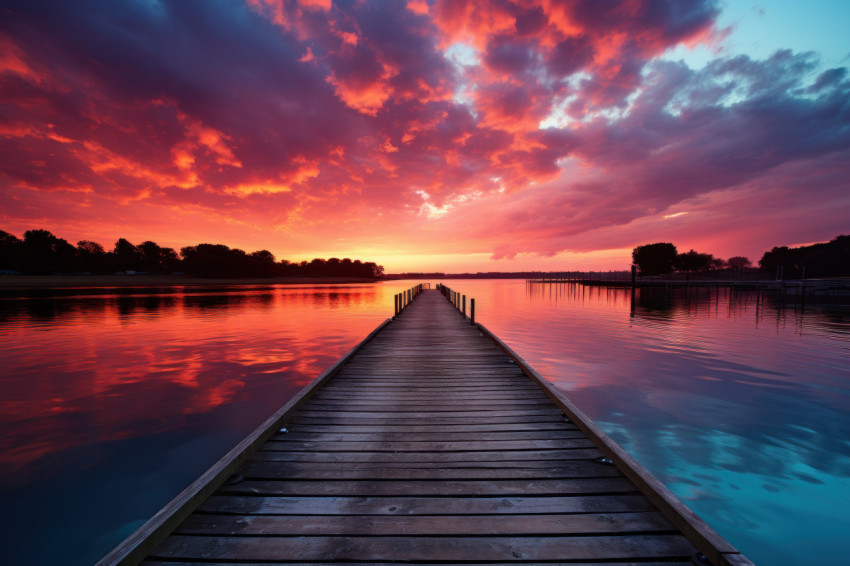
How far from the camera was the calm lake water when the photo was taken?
4.84 meters

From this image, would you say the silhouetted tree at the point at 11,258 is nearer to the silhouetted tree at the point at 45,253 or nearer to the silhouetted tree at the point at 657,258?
the silhouetted tree at the point at 45,253

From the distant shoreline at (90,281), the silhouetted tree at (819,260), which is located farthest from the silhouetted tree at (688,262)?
the distant shoreline at (90,281)

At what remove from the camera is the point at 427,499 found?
340 cm

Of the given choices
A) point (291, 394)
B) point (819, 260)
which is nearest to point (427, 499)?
point (291, 394)

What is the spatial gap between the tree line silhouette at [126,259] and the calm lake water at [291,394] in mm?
102175

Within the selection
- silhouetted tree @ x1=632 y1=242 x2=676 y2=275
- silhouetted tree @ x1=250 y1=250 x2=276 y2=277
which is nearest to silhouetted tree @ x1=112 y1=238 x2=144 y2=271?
silhouetted tree @ x1=250 y1=250 x2=276 y2=277

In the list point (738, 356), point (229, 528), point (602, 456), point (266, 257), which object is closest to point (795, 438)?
point (602, 456)

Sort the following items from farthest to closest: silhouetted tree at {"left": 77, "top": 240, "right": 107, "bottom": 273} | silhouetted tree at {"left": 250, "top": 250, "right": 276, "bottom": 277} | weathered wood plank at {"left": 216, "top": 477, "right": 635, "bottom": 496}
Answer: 1. silhouetted tree at {"left": 250, "top": 250, "right": 276, "bottom": 277}
2. silhouetted tree at {"left": 77, "top": 240, "right": 107, "bottom": 273}
3. weathered wood plank at {"left": 216, "top": 477, "right": 635, "bottom": 496}

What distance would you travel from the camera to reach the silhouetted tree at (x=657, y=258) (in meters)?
92.2

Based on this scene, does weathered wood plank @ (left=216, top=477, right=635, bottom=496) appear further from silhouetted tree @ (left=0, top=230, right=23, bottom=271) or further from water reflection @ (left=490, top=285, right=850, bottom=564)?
silhouetted tree @ (left=0, top=230, right=23, bottom=271)

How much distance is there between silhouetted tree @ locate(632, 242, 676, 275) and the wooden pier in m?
108

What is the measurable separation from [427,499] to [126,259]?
15230 cm

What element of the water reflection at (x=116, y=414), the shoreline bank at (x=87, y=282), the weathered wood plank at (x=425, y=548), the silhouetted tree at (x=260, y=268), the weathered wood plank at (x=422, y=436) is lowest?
the water reflection at (x=116, y=414)

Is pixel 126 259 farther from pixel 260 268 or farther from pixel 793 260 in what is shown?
pixel 793 260
